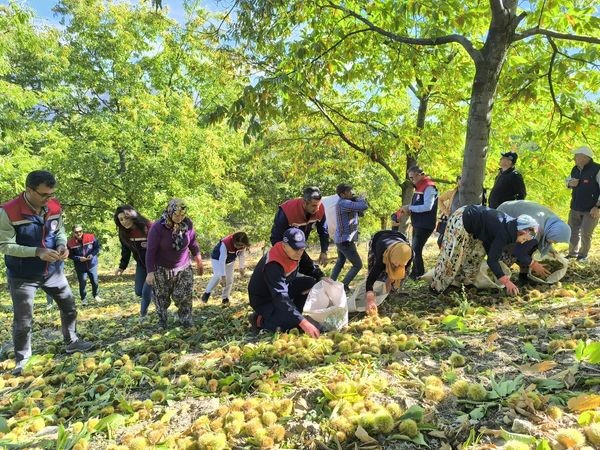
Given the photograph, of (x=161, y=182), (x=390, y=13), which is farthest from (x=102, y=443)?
(x=161, y=182)

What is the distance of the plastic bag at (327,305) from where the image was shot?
4547 mm

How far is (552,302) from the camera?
4.70 m

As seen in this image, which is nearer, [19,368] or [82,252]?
[19,368]

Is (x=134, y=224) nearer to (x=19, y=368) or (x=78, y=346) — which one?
(x=78, y=346)

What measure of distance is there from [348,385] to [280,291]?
160cm

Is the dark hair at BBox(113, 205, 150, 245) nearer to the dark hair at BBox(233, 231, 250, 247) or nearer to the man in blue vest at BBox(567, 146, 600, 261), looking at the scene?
the dark hair at BBox(233, 231, 250, 247)

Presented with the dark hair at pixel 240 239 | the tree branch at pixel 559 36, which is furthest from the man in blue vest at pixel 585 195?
the dark hair at pixel 240 239

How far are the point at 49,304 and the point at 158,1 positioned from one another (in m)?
7.05

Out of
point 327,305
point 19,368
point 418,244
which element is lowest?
point 19,368

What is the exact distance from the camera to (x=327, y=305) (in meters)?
4.73

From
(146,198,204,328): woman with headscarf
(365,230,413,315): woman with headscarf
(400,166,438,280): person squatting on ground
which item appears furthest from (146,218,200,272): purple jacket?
(400,166,438,280): person squatting on ground

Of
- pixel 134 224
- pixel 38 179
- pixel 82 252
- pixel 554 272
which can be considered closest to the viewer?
pixel 38 179

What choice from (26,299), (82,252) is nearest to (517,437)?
(26,299)

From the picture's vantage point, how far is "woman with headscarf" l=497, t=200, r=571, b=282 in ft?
16.3
